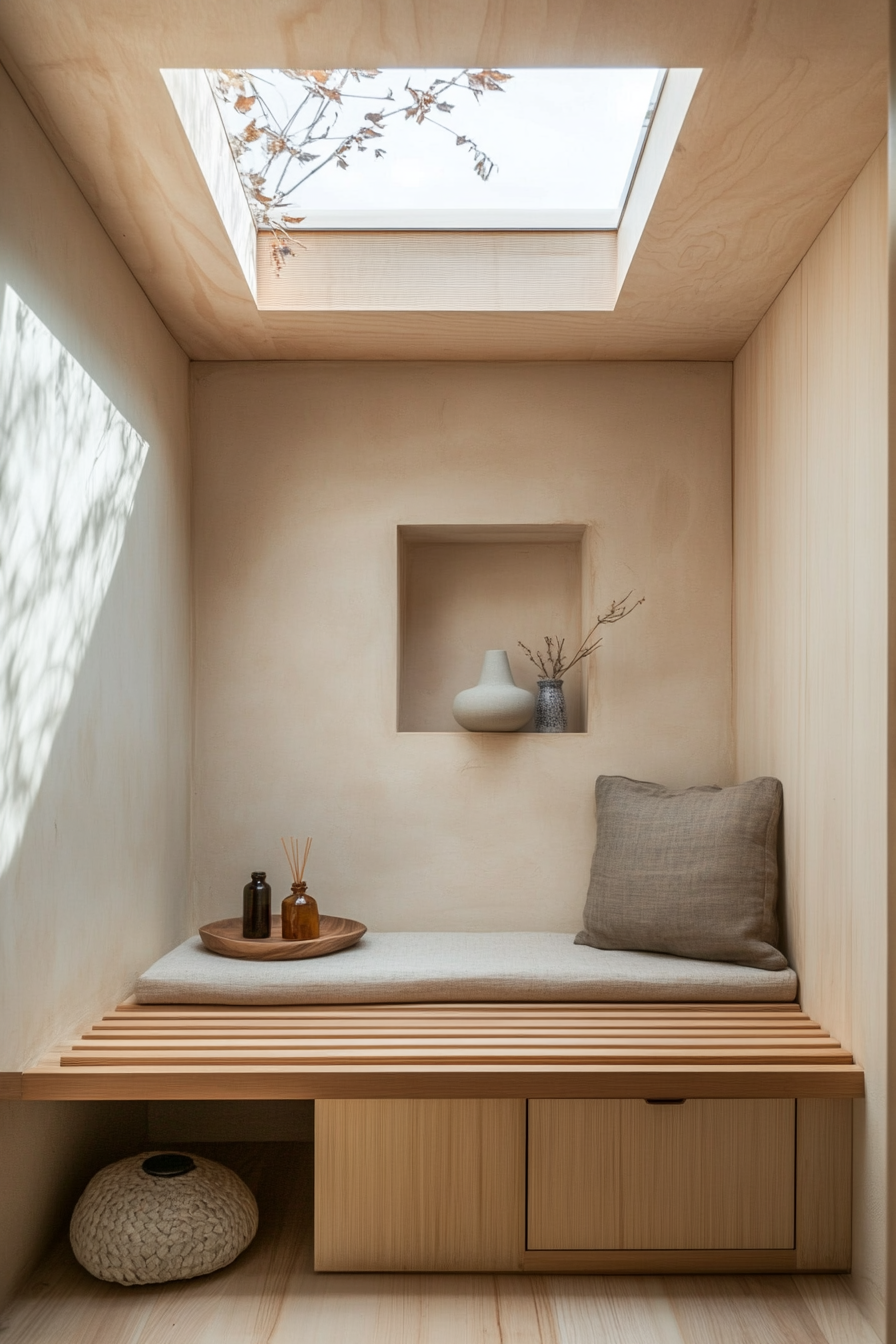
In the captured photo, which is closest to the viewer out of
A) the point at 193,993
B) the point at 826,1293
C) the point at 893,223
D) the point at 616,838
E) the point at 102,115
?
the point at 893,223

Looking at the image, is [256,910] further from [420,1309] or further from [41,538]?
[41,538]

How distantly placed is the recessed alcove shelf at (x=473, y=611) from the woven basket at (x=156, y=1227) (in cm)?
155

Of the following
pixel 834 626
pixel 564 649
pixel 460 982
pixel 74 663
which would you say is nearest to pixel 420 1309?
pixel 460 982

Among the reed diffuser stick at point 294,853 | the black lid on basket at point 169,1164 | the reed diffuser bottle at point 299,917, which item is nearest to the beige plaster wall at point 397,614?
the reed diffuser stick at point 294,853

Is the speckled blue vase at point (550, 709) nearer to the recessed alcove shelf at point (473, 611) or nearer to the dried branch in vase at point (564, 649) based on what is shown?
the dried branch in vase at point (564, 649)

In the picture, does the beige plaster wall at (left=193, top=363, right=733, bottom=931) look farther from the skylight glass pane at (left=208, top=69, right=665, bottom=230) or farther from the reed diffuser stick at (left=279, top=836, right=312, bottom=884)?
the skylight glass pane at (left=208, top=69, right=665, bottom=230)

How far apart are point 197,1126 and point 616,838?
1.50m

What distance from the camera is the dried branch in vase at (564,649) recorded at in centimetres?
326

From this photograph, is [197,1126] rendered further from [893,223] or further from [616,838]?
[893,223]

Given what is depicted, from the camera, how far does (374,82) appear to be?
2342 mm

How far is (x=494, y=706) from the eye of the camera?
3158 mm

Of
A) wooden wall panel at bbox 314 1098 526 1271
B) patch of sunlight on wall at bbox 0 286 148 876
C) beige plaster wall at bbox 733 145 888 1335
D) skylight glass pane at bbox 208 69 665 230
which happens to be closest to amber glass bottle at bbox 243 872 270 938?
wooden wall panel at bbox 314 1098 526 1271

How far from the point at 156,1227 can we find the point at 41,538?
4.68ft

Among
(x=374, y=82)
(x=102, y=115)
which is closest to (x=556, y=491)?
(x=374, y=82)
